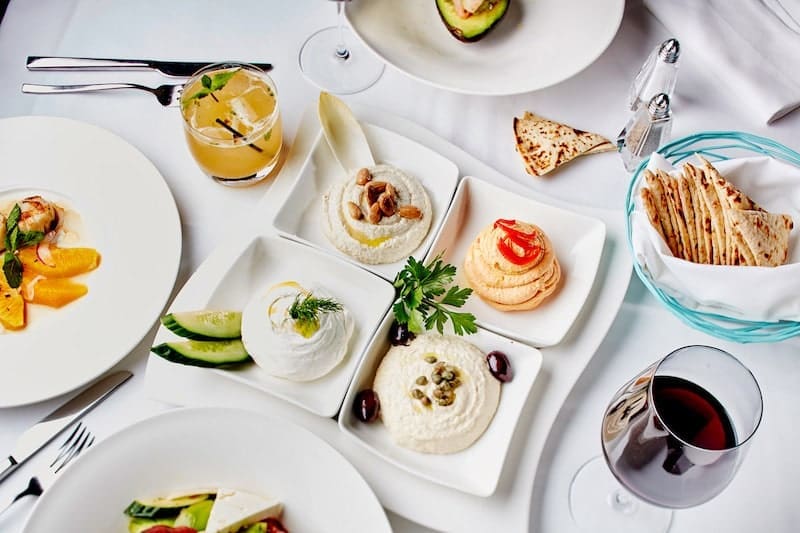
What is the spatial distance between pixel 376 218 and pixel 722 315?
0.65m

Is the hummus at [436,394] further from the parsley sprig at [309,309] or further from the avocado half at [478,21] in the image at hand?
Answer: the avocado half at [478,21]

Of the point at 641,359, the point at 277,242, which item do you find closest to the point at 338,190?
the point at 277,242

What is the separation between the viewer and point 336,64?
A: 1743 mm

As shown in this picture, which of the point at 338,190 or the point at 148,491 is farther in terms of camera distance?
the point at 338,190

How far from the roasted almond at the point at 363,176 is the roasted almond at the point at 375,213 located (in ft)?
0.21

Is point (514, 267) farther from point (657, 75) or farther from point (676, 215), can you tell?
point (657, 75)

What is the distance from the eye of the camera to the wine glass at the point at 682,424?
97cm

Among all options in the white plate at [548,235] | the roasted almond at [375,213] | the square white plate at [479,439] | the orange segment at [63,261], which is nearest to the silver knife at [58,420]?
the orange segment at [63,261]

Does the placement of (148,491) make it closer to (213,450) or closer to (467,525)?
(213,450)

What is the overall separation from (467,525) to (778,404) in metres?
0.60

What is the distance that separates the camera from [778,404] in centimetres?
134

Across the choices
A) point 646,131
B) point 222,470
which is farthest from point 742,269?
point 222,470

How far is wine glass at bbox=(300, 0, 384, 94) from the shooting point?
1712mm

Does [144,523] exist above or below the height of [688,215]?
below
